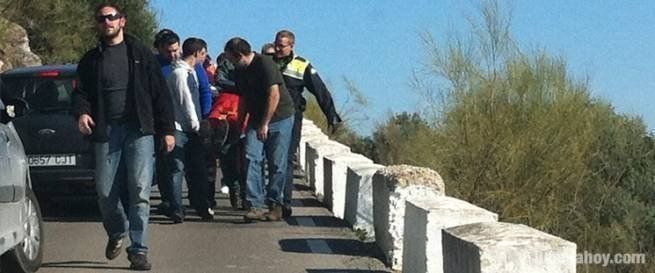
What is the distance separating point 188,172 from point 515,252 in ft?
24.7

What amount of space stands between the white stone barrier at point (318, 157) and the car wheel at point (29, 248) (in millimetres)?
7141

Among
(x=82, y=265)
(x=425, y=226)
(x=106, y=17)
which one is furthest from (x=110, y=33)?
(x=425, y=226)

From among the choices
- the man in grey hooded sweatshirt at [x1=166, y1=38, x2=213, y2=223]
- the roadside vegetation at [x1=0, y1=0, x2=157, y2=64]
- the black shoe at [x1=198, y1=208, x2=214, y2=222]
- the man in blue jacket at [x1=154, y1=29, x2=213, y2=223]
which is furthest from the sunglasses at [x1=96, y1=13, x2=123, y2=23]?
the roadside vegetation at [x1=0, y1=0, x2=157, y2=64]

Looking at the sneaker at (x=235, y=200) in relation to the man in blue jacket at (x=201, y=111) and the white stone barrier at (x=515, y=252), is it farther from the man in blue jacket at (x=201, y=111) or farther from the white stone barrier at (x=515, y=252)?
the white stone barrier at (x=515, y=252)

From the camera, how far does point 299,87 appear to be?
556 inches

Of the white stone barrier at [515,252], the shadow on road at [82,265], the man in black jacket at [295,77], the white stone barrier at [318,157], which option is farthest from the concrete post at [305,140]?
the white stone barrier at [515,252]

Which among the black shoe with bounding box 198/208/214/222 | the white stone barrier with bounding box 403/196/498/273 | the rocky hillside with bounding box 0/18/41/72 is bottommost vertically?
the black shoe with bounding box 198/208/214/222

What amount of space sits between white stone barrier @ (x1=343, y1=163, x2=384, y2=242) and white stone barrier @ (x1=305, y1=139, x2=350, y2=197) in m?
3.34

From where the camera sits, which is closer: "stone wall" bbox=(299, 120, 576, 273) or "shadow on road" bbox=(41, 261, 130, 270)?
"stone wall" bbox=(299, 120, 576, 273)

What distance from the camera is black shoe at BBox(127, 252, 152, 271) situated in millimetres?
9898

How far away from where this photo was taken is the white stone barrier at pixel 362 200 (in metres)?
12.5

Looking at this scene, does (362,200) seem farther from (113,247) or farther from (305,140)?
(305,140)

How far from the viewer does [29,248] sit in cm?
952

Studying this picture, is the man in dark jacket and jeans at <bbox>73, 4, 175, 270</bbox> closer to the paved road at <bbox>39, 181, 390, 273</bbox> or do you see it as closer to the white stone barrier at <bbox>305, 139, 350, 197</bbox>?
the paved road at <bbox>39, 181, 390, 273</bbox>
